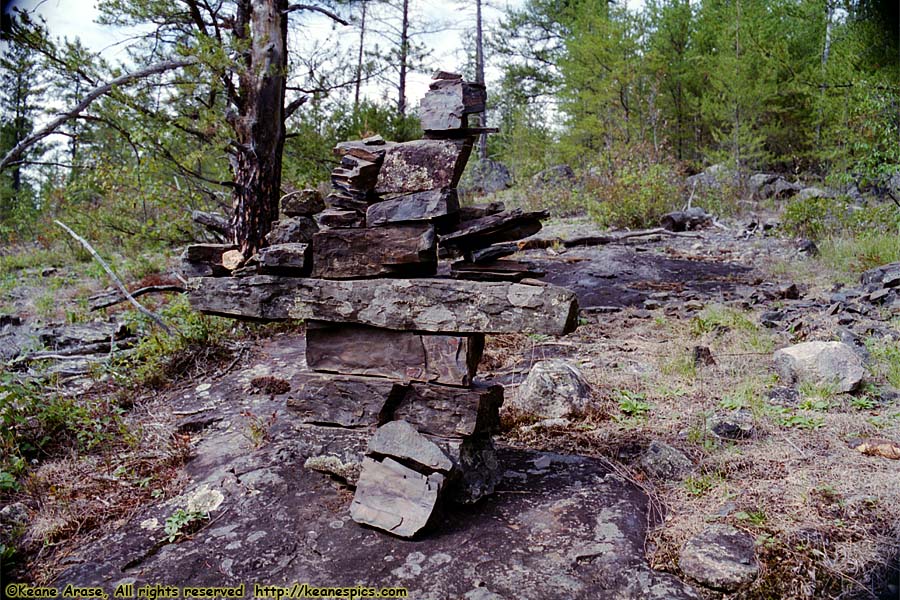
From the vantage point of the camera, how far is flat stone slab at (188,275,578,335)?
3.23 meters

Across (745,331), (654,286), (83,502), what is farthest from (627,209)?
(83,502)

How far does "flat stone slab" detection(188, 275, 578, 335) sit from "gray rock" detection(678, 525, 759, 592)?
1.22 m

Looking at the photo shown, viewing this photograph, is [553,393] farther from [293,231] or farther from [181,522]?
[181,522]

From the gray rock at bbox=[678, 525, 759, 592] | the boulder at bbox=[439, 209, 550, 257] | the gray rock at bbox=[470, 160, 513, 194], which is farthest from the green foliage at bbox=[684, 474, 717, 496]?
the gray rock at bbox=[470, 160, 513, 194]

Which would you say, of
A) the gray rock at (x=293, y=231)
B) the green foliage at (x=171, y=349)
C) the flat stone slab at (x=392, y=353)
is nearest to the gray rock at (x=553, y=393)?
the flat stone slab at (x=392, y=353)

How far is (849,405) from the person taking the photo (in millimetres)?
4383

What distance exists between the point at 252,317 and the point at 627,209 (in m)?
11.3

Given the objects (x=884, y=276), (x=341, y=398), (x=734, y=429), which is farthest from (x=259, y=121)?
(x=884, y=276)

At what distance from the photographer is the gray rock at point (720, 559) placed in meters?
2.63

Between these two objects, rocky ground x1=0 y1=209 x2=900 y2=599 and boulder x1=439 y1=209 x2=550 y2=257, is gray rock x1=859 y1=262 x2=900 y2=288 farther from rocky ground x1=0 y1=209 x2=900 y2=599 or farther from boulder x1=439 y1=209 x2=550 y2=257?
boulder x1=439 y1=209 x2=550 y2=257

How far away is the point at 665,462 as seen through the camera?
12.1ft

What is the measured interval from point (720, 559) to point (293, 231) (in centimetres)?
313

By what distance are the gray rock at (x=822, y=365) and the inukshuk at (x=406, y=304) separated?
9.40 ft

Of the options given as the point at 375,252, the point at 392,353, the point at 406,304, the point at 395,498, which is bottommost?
the point at 395,498
